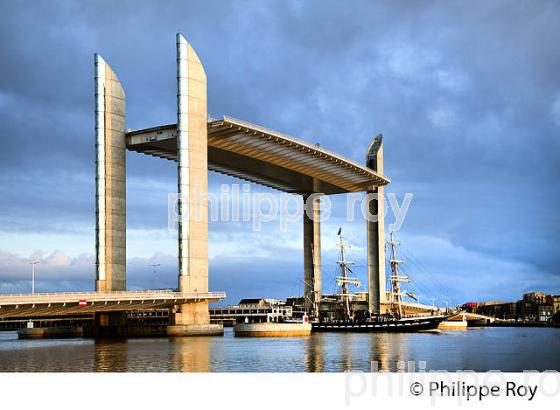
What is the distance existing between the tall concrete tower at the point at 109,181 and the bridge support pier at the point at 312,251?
1397 inches

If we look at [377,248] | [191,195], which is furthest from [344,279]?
[191,195]

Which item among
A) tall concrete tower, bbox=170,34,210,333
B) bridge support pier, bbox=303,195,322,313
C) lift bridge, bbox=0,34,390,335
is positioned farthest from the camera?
bridge support pier, bbox=303,195,322,313

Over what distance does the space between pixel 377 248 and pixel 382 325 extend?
47.4ft

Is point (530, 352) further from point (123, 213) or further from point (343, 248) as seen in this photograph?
point (343, 248)

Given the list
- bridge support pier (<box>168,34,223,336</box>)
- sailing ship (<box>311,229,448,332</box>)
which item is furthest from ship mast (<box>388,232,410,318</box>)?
bridge support pier (<box>168,34,223,336</box>)

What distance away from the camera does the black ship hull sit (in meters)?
99.1

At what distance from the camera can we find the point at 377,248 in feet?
366

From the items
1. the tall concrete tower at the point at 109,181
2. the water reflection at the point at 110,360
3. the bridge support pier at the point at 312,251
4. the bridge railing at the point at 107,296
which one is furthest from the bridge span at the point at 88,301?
the bridge support pier at the point at 312,251

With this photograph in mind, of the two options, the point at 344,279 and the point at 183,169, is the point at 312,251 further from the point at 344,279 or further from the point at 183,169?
the point at 183,169

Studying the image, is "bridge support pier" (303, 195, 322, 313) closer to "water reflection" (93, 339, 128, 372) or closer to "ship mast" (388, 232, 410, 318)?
"ship mast" (388, 232, 410, 318)

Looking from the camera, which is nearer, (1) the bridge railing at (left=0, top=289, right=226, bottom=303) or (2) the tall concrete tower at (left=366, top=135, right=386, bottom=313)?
(1) the bridge railing at (left=0, top=289, right=226, bottom=303)

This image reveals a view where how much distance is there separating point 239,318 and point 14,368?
151955 mm
